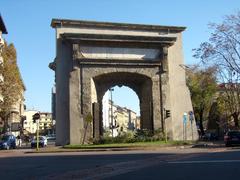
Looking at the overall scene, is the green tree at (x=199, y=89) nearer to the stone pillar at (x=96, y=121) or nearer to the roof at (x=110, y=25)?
the roof at (x=110, y=25)

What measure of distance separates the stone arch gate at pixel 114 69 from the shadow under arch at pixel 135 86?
0.10 meters

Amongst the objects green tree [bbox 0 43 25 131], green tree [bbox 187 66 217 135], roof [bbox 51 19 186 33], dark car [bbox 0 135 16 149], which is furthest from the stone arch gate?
green tree [bbox 187 66 217 135]

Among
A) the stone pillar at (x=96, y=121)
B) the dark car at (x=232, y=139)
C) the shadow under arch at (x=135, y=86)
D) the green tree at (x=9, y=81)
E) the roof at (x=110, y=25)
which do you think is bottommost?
the dark car at (x=232, y=139)

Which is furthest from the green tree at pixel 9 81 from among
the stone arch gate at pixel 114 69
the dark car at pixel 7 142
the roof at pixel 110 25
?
the roof at pixel 110 25

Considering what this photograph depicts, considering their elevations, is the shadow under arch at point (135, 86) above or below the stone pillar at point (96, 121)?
above

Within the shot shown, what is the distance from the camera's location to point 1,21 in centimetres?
7038

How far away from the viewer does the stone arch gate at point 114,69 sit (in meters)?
41.9

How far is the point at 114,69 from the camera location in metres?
42.8

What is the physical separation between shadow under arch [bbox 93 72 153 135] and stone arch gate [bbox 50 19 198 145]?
102 mm

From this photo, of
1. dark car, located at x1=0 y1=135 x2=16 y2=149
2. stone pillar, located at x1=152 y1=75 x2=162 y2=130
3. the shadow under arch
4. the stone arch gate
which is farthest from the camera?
dark car, located at x1=0 y1=135 x2=16 y2=149

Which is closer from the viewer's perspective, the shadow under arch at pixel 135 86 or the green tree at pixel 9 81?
the shadow under arch at pixel 135 86

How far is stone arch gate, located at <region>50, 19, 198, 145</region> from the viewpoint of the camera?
41906 millimetres

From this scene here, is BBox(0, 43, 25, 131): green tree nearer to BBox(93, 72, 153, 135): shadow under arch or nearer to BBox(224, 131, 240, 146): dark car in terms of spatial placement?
BBox(93, 72, 153, 135): shadow under arch

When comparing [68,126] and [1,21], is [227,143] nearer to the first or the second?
[68,126]
